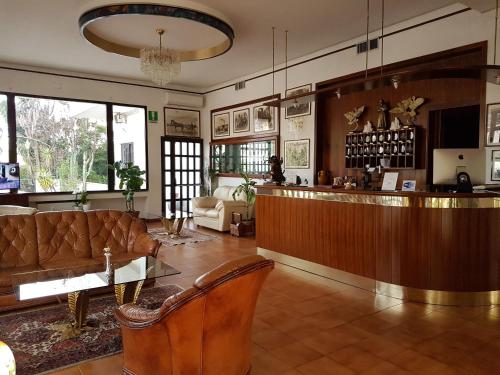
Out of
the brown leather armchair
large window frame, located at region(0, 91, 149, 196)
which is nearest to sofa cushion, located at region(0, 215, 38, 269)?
the brown leather armchair

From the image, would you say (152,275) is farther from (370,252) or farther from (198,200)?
(198,200)

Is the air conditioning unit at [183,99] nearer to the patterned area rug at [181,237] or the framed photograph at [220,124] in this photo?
the framed photograph at [220,124]

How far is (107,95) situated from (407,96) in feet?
22.6

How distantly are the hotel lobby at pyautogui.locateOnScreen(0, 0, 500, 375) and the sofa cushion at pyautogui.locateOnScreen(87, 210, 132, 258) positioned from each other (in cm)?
2

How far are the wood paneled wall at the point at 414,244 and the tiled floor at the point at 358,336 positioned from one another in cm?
28

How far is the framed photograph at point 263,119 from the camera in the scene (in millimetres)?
8285

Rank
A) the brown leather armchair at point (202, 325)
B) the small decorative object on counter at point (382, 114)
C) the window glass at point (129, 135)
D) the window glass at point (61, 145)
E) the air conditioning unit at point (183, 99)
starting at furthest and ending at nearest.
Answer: the air conditioning unit at point (183, 99) → the window glass at point (129, 135) → the window glass at point (61, 145) → the small decorative object on counter at point (382, 114) → the brown leather armchair at point (202, 325)

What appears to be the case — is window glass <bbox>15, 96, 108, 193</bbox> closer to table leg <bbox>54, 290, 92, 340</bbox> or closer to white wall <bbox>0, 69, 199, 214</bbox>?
white wall <bbox>0, 69, 199, 214</bbox>

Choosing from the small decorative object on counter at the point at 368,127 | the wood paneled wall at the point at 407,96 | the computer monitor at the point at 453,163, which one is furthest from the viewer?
the small decorative object on counter at the point at 368,127

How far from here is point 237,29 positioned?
5.98 m

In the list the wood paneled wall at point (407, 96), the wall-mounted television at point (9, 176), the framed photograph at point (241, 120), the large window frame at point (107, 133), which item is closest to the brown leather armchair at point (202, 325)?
the wood paneled wall at point (407, 96)

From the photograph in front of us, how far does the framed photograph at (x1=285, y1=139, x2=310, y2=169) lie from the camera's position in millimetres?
7395

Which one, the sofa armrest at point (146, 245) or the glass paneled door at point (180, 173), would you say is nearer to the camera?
the sofa armrest at point (146, 245)

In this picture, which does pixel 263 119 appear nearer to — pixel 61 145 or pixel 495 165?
pixel 61 145
